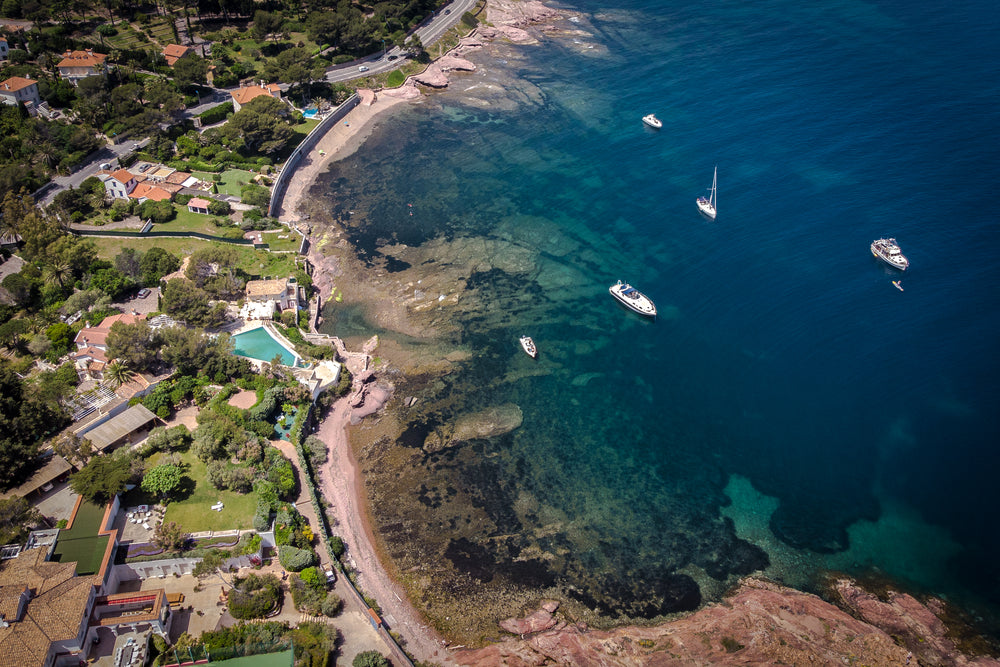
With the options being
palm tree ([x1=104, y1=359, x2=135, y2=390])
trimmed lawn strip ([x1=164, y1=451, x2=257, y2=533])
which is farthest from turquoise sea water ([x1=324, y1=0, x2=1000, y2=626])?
palm tree ([x1=104, y1=359, x2=135, y2=390])

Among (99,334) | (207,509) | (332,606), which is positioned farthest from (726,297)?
(99,334)

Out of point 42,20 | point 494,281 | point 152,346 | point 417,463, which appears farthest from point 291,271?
point 42,20

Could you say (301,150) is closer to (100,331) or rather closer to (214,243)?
(214,243)

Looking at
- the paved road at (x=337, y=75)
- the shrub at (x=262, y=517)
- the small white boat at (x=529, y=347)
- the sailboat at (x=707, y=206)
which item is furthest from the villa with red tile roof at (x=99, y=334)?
the sailboat at (x=707, y=206)

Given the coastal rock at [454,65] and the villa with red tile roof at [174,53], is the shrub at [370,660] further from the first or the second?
the coastal rock at [454,65]

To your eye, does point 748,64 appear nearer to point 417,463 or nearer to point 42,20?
point 417,463

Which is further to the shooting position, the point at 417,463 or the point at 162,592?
the point at 417,463
